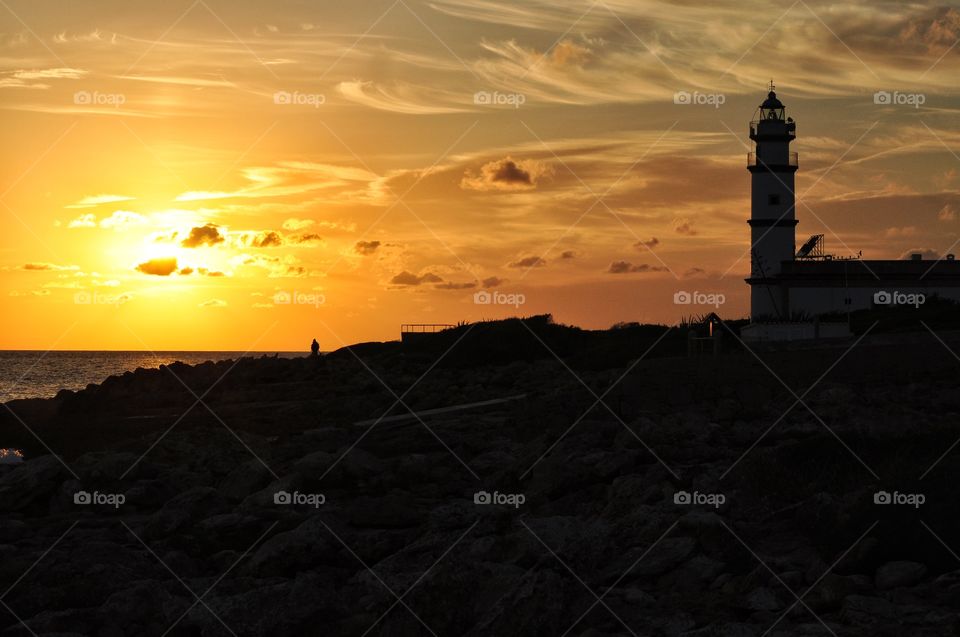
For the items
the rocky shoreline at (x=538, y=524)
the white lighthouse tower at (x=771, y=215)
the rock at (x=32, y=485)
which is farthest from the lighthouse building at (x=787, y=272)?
the rock at (x=32, y=485)

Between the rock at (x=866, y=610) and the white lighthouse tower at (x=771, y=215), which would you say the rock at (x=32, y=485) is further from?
the white lighthouse tower at (x=771, y=215)

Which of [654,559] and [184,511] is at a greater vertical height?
[184,511]

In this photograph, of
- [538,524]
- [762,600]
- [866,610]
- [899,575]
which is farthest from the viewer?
[538,524]

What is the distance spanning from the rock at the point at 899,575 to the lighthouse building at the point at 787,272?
43254 mm

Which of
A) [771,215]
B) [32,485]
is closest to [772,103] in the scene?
[771,215]

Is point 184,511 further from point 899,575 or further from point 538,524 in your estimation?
point 899,575

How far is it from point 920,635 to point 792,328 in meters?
32.4

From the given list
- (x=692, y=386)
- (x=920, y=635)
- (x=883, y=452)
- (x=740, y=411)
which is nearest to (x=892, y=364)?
(x=692, y=386)

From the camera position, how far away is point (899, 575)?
34.6 feet

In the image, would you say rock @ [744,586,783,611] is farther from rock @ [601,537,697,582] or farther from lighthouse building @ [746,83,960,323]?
lighthouse building @ [746,83,960,323]

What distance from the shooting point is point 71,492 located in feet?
53.4

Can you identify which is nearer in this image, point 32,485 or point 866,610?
point 866,610

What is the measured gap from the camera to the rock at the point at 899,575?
34.3 ft

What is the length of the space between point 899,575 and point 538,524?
383 cm
